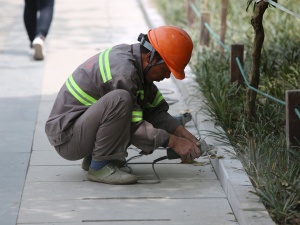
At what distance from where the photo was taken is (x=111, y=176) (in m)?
6.29

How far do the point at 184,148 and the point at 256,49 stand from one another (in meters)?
1.22

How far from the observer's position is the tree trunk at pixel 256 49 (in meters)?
6.83

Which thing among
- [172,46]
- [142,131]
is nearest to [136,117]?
[142,131]

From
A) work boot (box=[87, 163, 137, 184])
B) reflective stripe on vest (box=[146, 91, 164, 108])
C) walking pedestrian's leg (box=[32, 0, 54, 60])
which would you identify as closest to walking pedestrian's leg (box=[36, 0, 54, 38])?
walking pedestrian's leg (box=[32, 0, 54, 60])

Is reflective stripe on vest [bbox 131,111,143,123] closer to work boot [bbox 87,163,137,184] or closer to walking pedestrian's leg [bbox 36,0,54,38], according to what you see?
work boot [bbox 87,163,137,184]

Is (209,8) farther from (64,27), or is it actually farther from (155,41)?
(155,41)

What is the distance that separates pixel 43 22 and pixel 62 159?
4.24 meters

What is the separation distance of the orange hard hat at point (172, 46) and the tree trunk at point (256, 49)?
889mm

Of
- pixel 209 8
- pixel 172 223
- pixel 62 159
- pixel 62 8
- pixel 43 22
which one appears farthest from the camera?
pixel 62 8

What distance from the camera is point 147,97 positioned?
6.52 meters

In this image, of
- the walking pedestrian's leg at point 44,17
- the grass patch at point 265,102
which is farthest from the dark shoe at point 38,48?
the grass patch at point 265,102

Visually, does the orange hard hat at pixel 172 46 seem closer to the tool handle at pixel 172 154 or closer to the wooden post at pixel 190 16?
the tool handle at pixel 172 154

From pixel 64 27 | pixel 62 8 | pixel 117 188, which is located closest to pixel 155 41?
pixel 117 188

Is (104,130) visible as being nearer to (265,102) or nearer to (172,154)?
(172,154)
